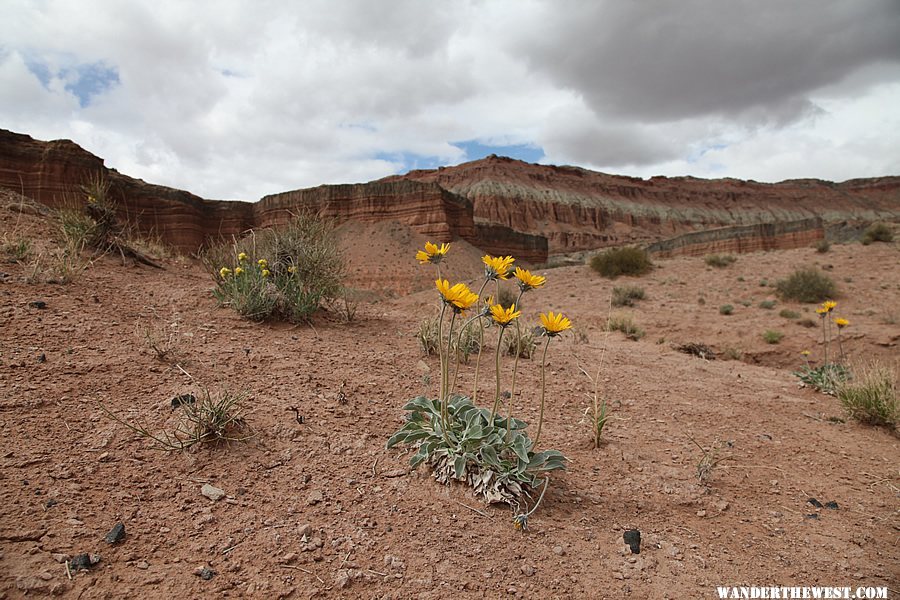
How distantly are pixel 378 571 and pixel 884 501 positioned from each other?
2.70 metres

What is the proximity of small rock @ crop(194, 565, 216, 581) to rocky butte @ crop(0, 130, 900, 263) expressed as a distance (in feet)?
12.1

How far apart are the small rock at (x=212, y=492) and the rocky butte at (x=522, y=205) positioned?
329cm

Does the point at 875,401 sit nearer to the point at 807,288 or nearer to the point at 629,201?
the point at 807,288

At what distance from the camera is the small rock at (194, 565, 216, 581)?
4.71 ft

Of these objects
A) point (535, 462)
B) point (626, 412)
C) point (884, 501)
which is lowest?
point (884, 501)

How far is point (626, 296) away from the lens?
14156mm

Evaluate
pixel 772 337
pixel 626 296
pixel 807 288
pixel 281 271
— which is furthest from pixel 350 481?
pixel 807 288

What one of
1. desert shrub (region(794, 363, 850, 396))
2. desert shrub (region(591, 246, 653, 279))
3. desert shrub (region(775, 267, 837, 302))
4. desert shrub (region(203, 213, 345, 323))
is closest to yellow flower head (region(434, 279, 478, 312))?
desert shrub (region(203, 213, 345, 323))

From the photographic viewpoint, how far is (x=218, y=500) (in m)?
1.77

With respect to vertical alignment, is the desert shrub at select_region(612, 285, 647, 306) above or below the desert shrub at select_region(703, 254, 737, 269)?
below

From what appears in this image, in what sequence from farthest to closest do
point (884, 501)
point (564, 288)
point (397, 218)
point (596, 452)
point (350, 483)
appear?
point (397, 218)
point (564, 288)
point (596, 452)
point (884, 501)
point (350, 483)

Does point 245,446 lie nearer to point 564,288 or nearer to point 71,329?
point 71,329

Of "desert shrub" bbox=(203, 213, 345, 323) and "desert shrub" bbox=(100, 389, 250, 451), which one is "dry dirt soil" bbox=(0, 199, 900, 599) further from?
"desert shrub" bbox=(203, 213, 345, 323)

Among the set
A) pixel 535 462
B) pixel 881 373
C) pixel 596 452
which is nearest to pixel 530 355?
pixel 596 452
